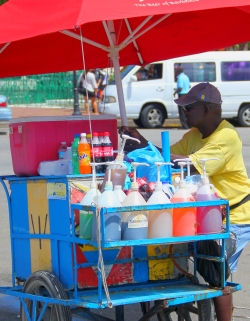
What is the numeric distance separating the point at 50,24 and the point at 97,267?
1.42 m

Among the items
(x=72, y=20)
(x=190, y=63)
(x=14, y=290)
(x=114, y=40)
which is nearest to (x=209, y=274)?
(x=14, y=290)

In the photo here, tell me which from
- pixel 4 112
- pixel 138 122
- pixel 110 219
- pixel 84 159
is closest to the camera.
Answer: pixel 110 219

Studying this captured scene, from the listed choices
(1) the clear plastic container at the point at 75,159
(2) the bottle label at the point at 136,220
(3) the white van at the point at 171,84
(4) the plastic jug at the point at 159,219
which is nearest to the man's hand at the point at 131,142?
(1) the clear plastic container at the point at 75,159

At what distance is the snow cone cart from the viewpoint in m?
3.66

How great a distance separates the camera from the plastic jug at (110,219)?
352cm

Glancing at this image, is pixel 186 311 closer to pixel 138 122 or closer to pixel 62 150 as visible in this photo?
pixel 62 150

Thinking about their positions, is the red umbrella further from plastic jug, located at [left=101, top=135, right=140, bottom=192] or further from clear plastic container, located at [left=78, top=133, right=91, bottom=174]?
plastic jug, located at [left=101, top=135, right=140, bottom=192]

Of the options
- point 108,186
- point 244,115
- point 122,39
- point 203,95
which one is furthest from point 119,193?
point 244,115

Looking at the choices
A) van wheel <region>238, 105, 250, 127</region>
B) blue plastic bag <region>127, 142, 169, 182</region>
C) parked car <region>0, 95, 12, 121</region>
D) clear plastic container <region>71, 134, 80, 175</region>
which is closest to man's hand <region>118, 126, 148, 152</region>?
blue plastic bag <region>127, 142, 169, 182</region>

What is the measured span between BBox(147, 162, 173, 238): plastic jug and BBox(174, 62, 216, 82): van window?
51.7 ft

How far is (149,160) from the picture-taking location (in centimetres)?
404

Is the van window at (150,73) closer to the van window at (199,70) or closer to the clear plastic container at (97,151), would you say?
the van window at (199,70)

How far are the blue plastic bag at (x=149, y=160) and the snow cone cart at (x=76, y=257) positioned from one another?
1.17 ft

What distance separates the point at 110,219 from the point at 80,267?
1.55ft
